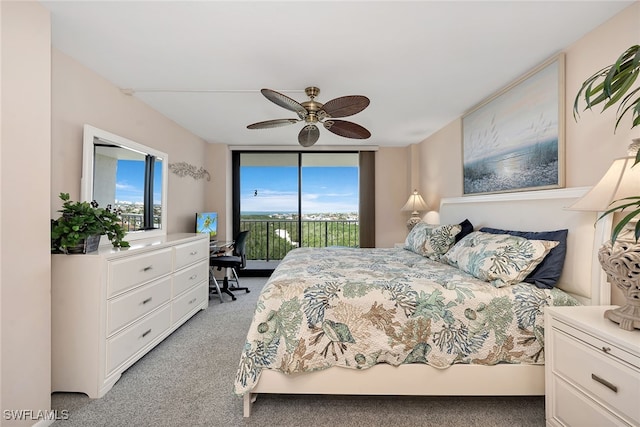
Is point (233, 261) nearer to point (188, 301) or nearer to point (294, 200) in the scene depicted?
point (188, 301)

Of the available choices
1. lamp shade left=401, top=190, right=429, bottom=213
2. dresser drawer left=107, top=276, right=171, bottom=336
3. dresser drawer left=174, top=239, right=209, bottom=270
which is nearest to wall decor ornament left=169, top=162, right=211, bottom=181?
dresser drawer left=174, top=239, right=209, bottom=270

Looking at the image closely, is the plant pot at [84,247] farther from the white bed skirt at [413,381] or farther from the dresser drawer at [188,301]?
the white bed skirt at [413,381]

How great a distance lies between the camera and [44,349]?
160 cm

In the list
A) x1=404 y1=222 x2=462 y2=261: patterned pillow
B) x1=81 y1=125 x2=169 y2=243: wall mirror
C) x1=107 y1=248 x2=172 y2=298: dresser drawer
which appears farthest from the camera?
x1=404 y1=222 x2=462 y2=261: patterned pillow

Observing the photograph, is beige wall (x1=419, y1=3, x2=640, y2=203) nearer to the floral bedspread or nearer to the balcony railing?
the floral bedspread

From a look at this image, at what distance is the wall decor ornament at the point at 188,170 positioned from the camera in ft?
12.3

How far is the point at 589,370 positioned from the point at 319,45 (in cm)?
Result: 233

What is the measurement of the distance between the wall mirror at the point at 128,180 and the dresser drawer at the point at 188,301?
735 millimetres

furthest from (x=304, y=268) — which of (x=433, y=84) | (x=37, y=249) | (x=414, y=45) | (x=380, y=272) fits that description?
(x=433, y=84)

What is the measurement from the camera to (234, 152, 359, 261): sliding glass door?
5.23 meters

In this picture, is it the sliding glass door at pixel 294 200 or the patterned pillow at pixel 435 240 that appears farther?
the sliding glass door at pixel 294 200

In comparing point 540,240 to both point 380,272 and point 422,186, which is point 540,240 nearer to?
point 380,272

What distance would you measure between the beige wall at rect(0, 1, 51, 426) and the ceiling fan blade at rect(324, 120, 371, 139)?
1.89 metres

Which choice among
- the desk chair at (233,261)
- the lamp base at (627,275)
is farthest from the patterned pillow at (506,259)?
the desk chair at (233,261)
